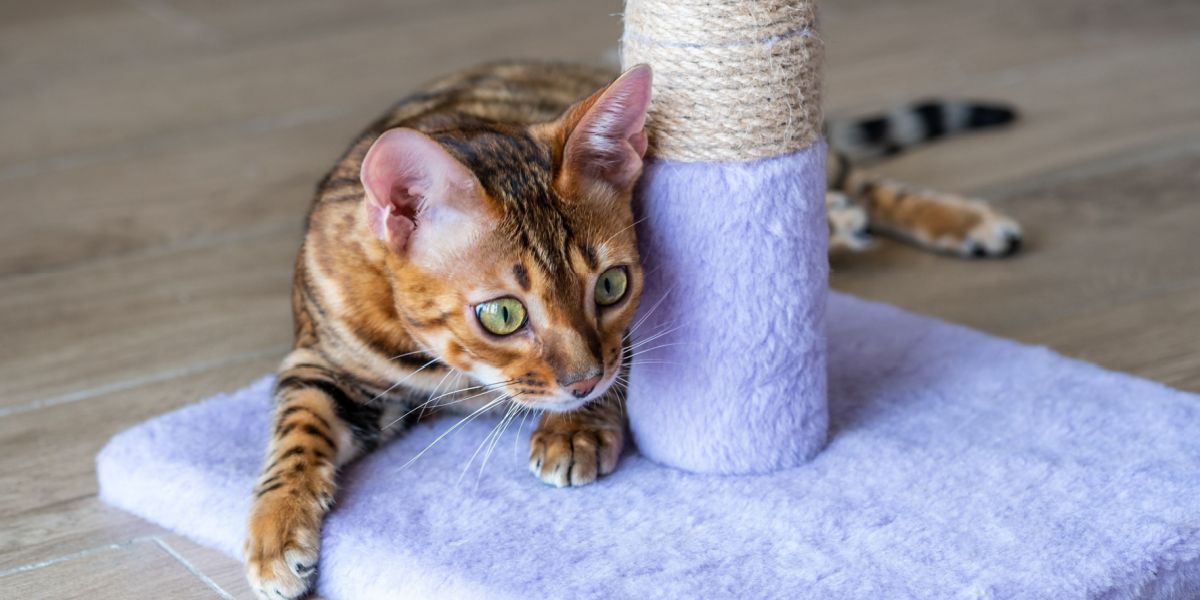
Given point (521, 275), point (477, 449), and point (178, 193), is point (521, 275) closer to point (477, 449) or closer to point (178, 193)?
point (477, 449)

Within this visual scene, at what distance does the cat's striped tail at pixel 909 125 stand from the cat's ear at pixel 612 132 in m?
1.11

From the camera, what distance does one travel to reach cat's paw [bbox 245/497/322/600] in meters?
1.31

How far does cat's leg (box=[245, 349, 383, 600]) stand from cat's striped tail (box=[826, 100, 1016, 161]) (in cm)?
Result: 120

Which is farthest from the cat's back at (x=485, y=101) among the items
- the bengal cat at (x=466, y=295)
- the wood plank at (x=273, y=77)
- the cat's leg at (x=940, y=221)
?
the wood plank at (x=273, y=77)

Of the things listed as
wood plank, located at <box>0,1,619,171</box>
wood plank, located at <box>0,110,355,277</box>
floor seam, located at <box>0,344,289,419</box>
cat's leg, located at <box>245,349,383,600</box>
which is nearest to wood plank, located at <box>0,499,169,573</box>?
cat's leg, located at <box>245,349,383,600</box>

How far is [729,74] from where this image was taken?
53.2 inches

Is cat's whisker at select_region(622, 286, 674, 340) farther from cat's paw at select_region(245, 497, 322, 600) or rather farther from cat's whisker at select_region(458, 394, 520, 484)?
cat's paw at select_region(245, 497, 322, 600)

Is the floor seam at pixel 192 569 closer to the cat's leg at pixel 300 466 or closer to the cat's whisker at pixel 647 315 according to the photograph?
the cat's leg at pixel 300 466

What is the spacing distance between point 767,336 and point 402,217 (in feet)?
1.32

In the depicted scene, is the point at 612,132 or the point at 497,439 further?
the point at 497,439

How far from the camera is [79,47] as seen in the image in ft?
11.5

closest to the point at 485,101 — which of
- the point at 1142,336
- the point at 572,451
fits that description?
the point at 572,451

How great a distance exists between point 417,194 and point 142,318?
933 mm

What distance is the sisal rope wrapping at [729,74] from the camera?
134 centimetres
